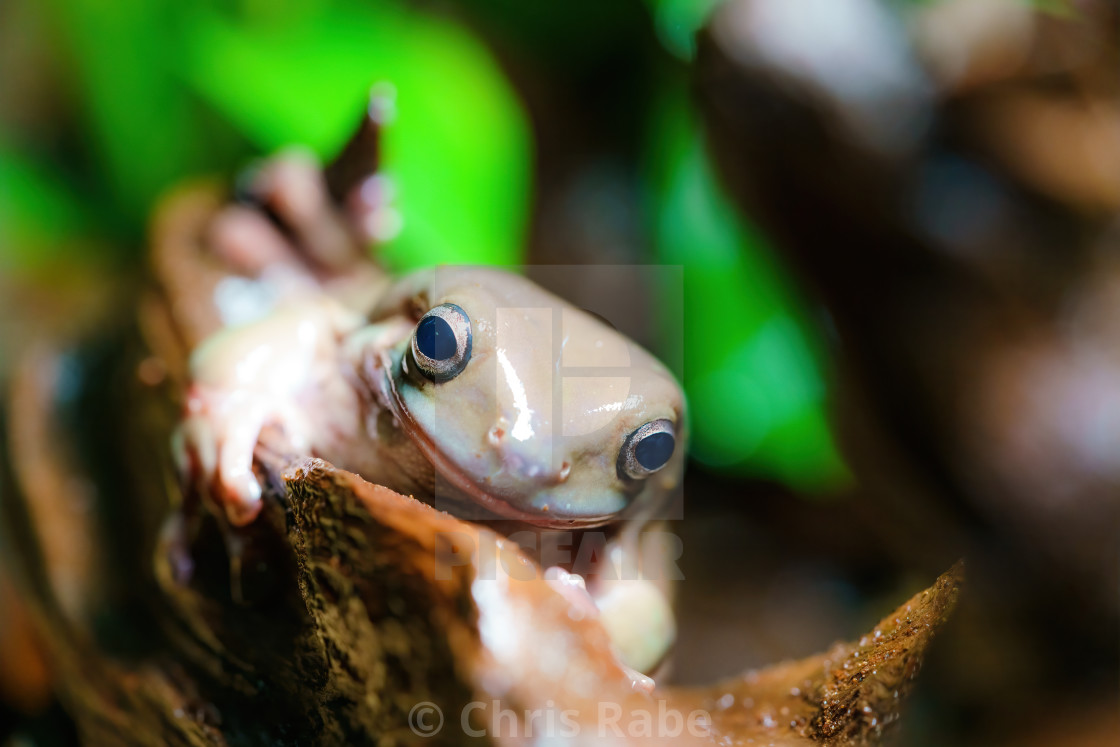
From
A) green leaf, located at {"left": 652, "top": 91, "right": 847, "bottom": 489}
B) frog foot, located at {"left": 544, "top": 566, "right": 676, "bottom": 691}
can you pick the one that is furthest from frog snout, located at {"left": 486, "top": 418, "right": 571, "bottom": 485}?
green leaf, located at {"left": 652, "top": 91, "right": 847, "bottom": 489}

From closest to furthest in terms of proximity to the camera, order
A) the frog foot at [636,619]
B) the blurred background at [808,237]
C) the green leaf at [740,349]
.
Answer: the frog foot at [636,619] < the blurred background at [808,237] < the green leaf at [740,349]

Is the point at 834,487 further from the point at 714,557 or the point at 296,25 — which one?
the point at 296,25

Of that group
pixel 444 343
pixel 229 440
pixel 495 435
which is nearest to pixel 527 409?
pixel 495 435

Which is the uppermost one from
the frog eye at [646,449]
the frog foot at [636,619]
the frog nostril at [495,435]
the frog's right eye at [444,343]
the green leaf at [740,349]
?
the green leaf at [740,349]

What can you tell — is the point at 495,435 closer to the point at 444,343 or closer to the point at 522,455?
the point at 522,455

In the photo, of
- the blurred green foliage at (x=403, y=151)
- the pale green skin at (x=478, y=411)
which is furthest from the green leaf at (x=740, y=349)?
the pale green skin at (x=478, y=411)

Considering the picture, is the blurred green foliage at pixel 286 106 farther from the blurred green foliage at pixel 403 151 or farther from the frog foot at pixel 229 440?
the frog foot at pixel 229 440

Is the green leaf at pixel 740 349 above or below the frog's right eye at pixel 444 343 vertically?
above

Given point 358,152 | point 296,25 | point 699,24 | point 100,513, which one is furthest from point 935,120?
point 100,513
